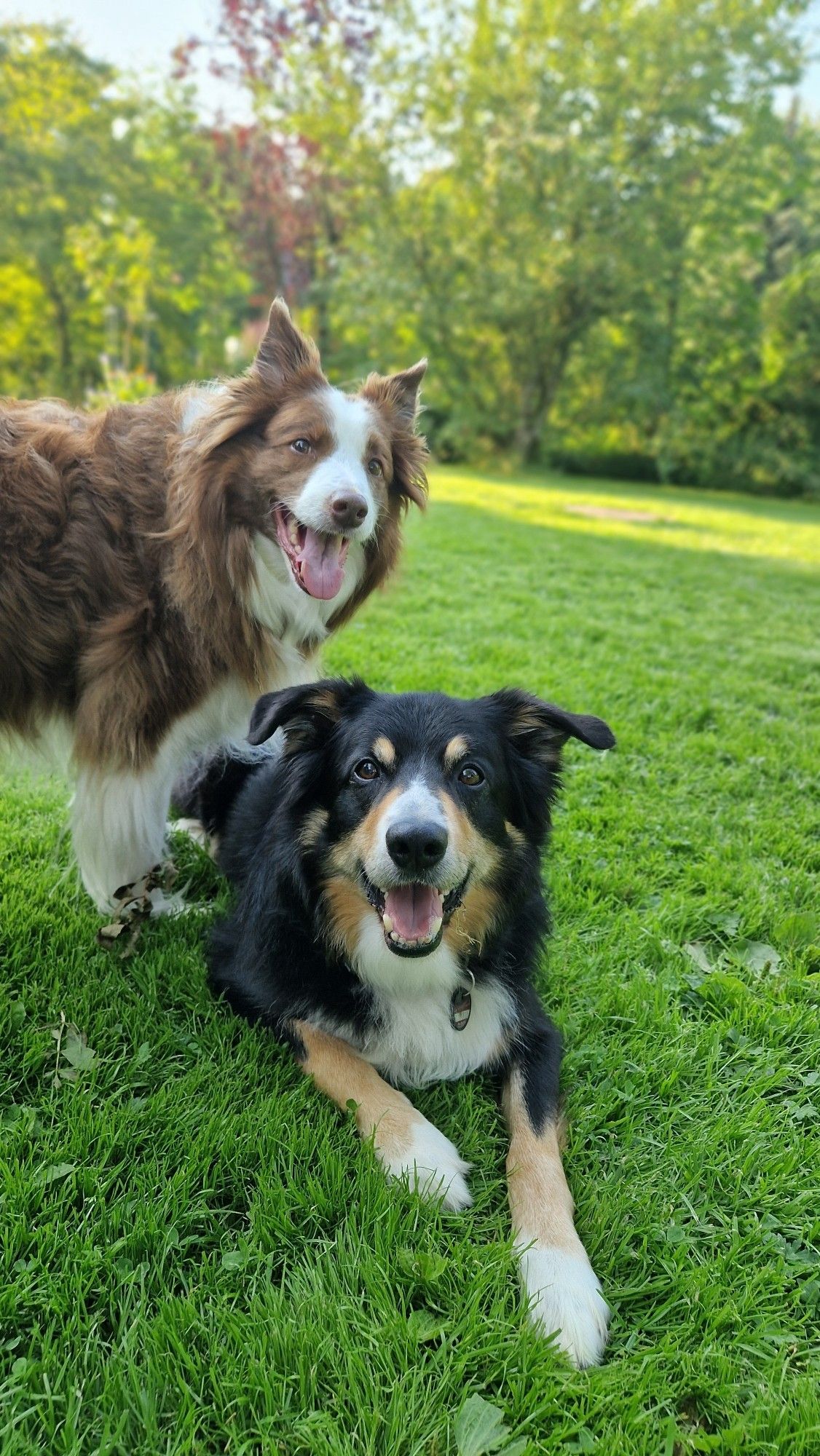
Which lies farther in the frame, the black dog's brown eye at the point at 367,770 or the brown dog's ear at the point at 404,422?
the brown dog's ear at the point at 404,422

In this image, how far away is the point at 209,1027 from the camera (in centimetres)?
250

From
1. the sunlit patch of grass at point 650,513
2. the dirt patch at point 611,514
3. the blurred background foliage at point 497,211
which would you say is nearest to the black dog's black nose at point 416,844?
the sunlit patch of grass at point 650,513

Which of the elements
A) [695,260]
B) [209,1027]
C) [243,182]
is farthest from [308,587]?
[243,182]

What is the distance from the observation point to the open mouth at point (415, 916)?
2.26 m

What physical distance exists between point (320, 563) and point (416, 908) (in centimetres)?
137

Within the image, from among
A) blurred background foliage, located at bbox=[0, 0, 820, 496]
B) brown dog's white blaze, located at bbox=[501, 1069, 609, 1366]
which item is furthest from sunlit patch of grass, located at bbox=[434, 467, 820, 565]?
brown dog's white blaze, located at bbox=[501, 1069, 609, 1366]

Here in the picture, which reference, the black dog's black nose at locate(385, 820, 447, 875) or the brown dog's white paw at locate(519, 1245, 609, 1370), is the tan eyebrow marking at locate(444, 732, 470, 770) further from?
the brown dog's white paw at locate(519, 1245, 609, 1370)

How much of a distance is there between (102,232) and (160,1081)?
26899 mm

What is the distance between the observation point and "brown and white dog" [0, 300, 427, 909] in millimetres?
2748

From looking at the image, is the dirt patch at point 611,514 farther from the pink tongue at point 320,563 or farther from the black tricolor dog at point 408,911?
the black tricolor dog at point 408,911

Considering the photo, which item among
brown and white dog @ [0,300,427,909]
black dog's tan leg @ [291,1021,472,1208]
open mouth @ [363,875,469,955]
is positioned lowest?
black dog's tan leg @ [291,1021,472,1208]

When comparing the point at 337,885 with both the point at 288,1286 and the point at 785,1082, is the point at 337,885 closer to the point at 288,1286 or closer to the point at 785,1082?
the point at 288,1286

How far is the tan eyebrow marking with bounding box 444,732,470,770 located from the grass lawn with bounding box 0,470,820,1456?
92cm

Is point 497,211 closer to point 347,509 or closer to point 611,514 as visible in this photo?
point 611,514
